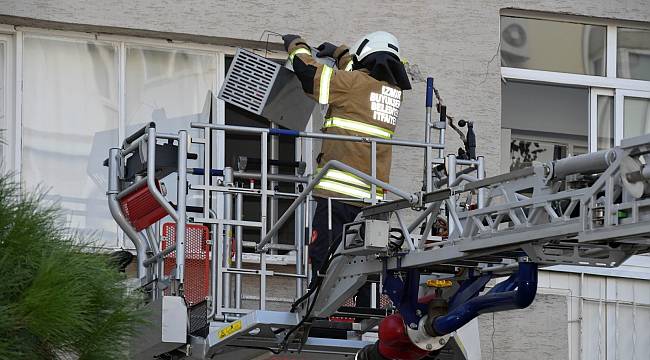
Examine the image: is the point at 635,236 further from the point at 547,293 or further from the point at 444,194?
the point at 547,293

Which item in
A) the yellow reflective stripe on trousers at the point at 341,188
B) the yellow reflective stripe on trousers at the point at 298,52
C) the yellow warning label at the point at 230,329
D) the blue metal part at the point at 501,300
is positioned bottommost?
the yellow warning label at the point at 230,329

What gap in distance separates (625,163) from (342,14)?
233 inches

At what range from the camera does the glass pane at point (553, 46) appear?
14594 mm

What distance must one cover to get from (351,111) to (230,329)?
2014 mm

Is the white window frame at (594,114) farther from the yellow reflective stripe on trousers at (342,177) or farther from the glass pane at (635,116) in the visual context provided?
the yellow reflective stripe on trousers at (342,177)

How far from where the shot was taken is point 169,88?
13664 mm

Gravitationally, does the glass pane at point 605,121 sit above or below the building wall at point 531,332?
above

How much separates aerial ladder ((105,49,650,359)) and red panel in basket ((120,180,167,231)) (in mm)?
15

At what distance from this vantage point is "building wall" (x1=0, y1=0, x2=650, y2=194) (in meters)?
13.4

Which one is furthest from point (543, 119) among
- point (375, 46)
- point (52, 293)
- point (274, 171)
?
point (52, 293)

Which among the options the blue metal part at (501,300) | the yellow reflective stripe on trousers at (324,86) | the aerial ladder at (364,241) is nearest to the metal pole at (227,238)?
the aerial ladder at (364,241)

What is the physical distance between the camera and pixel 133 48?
13.6 metres

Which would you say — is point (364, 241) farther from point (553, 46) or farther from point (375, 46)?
point (553, 46)

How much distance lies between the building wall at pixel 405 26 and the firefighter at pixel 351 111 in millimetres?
1786
